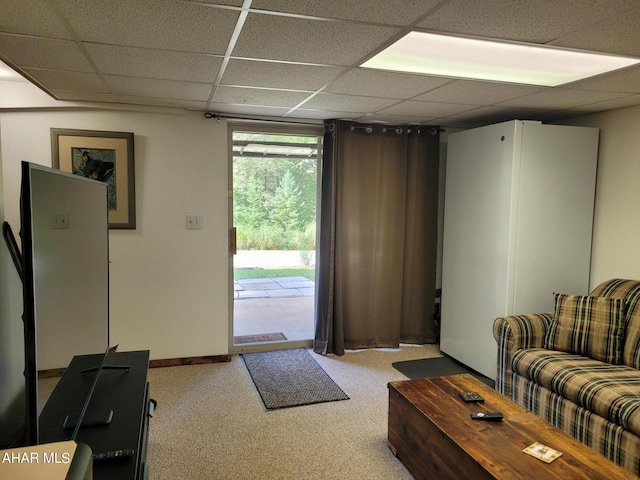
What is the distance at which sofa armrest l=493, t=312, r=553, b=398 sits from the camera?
9.53ft

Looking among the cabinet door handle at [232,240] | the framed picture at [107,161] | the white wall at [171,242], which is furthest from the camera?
the cabinet door handle at [232,240]

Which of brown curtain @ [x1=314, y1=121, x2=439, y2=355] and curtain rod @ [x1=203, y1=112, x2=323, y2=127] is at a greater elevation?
curtain rod @ [x1=203, y1=112, x2=323, y2=127]

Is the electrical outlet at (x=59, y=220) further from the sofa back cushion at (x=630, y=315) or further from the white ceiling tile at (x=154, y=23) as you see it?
the sofa back cushion at (x=630, y=315)

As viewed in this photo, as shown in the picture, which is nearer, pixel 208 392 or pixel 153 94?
pixel 153 94

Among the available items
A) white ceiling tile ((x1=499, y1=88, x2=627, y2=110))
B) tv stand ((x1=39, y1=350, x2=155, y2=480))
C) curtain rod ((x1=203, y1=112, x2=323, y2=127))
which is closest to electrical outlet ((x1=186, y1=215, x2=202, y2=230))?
curtain rod ((x1=203, y1=112, x2=323, y2=127))

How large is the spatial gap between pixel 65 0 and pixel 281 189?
2.69 m

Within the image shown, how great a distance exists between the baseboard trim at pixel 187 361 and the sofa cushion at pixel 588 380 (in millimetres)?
2459

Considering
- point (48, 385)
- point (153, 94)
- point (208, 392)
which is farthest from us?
point (208, 392)

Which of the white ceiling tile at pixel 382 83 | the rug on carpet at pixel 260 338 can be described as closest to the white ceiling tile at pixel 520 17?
the white ceiling tile at pixel 382 83

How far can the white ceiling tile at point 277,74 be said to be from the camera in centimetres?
228

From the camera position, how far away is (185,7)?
158 centimetres

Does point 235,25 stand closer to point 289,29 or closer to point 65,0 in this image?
point 289,29

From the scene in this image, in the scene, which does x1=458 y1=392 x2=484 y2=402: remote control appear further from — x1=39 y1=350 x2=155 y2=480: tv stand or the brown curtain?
the brown curtain

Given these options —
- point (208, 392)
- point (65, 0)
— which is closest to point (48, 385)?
point (65, 0)
